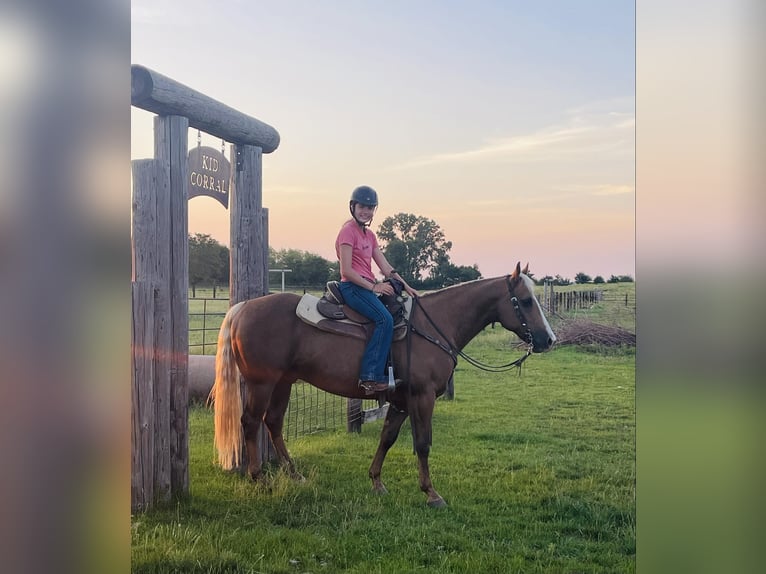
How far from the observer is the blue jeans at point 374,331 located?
3.86 m

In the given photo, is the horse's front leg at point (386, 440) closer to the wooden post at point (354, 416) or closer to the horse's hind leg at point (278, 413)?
the horse's hind leg at point (278, 413)

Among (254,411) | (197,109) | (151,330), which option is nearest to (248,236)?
(197,109)

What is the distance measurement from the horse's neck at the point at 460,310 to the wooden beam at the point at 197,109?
1634 millimetres

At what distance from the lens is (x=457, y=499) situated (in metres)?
3.72

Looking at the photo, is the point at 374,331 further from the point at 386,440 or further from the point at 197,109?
the point at 197,109

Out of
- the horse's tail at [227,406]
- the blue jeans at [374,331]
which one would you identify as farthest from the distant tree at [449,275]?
the horse's tail at [227,406]

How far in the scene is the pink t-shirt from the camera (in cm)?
361

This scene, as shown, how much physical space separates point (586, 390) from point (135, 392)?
12.1ft

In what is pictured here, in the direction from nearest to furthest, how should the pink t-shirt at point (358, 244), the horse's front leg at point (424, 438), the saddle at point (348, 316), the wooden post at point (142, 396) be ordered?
the wooden post at point (142, 396) < the pink t-shirt at point (358, 244) < the horse's front leg at point (424, 438) < the saddle at point (348, 316)

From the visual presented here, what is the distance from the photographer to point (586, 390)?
5398mm

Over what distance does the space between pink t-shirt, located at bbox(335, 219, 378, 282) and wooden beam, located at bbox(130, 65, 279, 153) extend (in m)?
1.15

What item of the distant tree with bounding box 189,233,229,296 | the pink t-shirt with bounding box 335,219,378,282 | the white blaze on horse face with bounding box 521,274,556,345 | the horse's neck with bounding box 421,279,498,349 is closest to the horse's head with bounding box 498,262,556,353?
the white blaze on horse face with bounding box 521,274,556,345

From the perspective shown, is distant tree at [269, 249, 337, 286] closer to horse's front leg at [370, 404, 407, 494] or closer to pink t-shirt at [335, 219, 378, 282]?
pink t-shirt at [335, 219, 378, 282]
